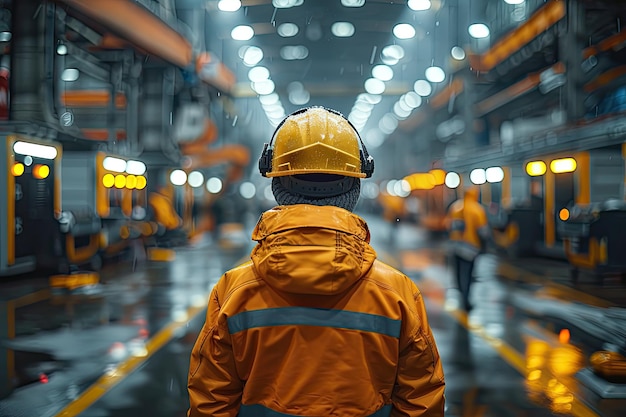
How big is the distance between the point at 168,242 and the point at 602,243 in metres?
11.7

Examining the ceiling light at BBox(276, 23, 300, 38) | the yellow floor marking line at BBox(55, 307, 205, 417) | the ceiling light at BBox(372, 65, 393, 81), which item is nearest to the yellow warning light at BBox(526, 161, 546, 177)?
the ceiling light at BBox(372, 65, 393, 81)

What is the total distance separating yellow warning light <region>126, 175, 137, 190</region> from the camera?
57.9 feet

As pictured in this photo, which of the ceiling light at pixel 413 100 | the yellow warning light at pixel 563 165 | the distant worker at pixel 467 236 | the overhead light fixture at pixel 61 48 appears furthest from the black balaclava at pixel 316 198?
the ceiling light at pixel 413 100

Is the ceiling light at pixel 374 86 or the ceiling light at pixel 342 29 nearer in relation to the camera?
the ceiling light at pixel 342 29

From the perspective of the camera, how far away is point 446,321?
28.1 ft

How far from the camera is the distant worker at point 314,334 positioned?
1.89 meters

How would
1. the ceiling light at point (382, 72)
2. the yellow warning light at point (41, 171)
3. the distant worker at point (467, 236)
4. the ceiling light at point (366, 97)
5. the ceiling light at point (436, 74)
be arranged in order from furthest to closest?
the ceiling light at point (436, 74), the ceiling light at point (366, 97), the ceiling light at point (382, 72), the yellow warning light at point (41, 171), the distant worker at point (467, 236)

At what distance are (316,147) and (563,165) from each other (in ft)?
47.0

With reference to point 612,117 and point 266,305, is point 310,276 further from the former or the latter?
point 612,117

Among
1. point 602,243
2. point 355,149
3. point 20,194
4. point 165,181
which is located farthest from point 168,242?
point 355,149

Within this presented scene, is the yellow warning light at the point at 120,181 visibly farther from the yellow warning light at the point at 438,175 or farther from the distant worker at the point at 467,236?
the yellow warning light at the point at 438,175

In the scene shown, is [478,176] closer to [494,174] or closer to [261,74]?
[494,174]

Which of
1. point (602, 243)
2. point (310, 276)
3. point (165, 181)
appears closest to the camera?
point (310, 276)

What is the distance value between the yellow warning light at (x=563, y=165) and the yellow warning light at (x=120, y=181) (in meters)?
10.9
